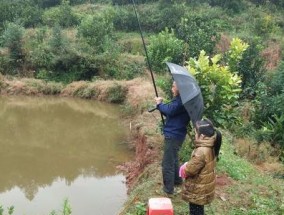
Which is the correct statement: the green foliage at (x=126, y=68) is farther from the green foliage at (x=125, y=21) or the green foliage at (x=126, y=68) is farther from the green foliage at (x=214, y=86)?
the green foliage at (x=214, y=86)

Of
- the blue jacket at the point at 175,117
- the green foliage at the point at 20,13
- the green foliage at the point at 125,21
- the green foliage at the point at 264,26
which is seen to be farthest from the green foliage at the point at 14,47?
the blue jacket at the point at 175,117

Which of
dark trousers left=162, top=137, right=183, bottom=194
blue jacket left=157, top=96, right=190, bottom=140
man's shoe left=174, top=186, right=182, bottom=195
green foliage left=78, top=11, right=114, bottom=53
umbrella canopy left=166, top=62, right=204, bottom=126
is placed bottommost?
green foliage left=78, top=11, right=114, bottom=53

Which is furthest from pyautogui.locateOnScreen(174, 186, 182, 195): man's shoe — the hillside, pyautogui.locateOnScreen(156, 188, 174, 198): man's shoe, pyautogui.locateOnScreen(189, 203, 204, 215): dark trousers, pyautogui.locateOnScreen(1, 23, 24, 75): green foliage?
pyautogui.locateOnScreen(1, 23, 24, 75): green foliage

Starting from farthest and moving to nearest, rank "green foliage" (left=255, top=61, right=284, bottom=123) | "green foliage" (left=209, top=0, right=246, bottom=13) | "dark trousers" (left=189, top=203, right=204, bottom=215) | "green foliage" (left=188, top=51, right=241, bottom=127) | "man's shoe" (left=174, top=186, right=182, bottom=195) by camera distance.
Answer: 1. "green foliage" (left=209, top=0, right=246, bottom=13)
2. "green foliage" (left=255, top=61, right=284, bottom=123)
3. "green foliage" (left=188, top=51, right=241, bottom=127)
4. "man's shoe" (left=174, top=186, right=182, bottom=195)
5. "dark trousers" (left=189, top=203, right=204, bottom=215)

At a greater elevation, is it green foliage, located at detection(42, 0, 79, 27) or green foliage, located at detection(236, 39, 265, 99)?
green foliage, located at detection(236, 39, 265, 99)

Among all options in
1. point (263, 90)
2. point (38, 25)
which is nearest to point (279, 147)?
point (263, 90)

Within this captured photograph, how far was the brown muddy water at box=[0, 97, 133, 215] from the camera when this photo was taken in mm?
8781

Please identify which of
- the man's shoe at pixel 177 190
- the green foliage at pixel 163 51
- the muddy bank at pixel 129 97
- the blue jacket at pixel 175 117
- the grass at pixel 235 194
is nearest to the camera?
the blue jacket at pixel 175 117

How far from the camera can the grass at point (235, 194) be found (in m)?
6.05

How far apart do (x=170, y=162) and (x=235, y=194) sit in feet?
4.11

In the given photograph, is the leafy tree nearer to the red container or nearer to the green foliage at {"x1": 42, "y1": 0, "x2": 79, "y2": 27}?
the red container

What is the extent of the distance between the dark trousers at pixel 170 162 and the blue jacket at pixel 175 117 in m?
0.11

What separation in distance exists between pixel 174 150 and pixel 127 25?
910 inches

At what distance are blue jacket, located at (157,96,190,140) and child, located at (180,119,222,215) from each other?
2.97 feet
